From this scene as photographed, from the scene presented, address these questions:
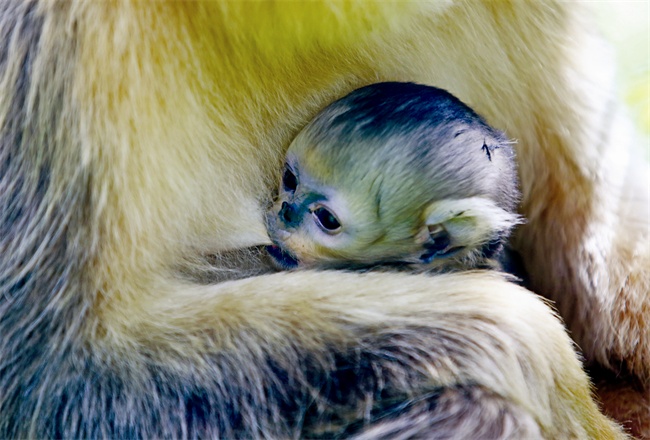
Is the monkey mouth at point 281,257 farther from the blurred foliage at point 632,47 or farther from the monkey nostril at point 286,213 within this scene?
the blurred foliage at point 632,47

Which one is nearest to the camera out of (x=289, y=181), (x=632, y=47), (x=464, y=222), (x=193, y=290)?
(x=193, y=290)

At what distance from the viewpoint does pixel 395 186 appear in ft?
6.40

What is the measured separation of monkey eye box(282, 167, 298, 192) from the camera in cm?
204

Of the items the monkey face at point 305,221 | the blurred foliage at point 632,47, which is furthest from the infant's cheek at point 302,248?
the blurred foliage at point 632,47

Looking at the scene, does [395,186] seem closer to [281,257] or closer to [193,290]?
[281,257]

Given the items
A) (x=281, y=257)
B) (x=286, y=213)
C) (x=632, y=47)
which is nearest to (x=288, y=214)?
(x=286, y=213)

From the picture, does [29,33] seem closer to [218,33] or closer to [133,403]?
[218,33]

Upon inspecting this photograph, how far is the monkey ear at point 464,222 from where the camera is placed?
193 centimetres

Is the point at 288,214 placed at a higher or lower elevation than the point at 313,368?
higher

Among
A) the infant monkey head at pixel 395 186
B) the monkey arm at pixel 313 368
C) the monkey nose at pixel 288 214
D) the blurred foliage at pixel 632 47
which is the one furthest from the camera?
the blurred foliage at pixel 632 47

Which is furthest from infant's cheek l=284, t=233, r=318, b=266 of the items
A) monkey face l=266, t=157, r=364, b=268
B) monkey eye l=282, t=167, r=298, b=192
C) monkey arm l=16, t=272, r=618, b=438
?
monkey arm l=16, t=272, r=618, b=438

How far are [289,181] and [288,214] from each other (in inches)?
3.5

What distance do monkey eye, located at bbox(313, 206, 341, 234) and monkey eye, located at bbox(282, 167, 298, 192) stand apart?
87mm

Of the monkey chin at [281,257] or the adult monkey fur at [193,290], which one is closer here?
the adult monkey fur at [193,290]
